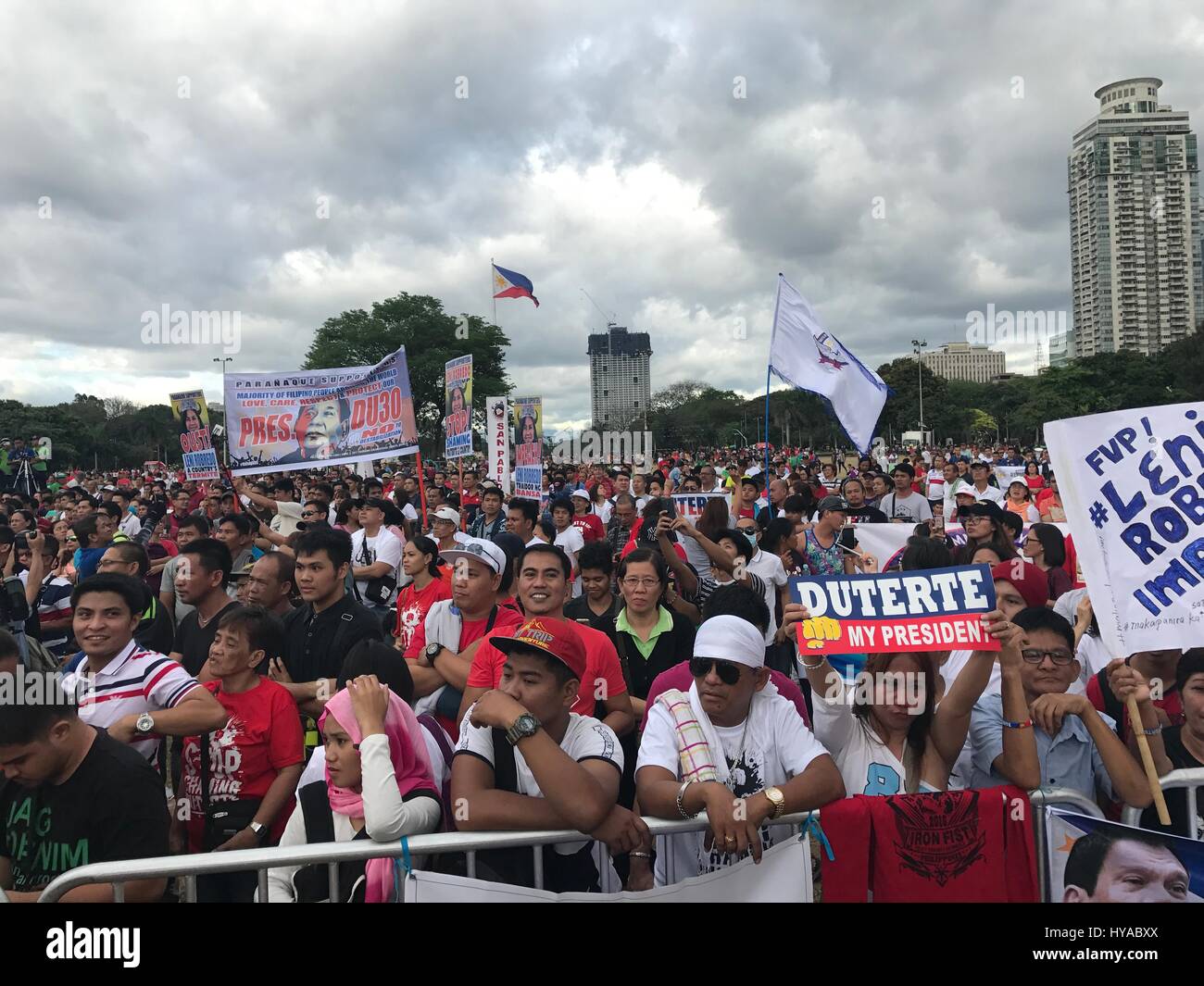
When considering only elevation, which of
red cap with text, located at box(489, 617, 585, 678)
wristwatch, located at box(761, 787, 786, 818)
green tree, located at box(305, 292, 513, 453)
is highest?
green tree, located at box(305, 292, 513, 453)

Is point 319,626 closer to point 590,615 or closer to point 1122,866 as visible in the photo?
point 590,615

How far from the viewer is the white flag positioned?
8273 mm

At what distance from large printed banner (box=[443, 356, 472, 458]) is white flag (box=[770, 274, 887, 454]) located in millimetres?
4521

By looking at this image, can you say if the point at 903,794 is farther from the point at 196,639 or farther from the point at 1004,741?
the point at 196,639

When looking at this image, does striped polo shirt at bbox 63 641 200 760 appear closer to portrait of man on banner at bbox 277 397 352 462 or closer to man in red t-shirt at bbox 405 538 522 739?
man in red t-shirt at bbox 405 538 522 739

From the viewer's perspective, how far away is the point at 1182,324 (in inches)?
3720

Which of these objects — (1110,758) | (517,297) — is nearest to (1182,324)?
(517,297)

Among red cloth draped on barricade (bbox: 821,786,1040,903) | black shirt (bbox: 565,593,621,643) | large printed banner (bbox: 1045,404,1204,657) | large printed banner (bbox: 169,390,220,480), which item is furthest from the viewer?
large printed banner (bbox: 169,390,220,480)

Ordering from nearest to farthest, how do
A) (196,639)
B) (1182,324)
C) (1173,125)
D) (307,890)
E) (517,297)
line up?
(307,890) < (196,639) < (517,297) < (1173,125) < (1182,324)

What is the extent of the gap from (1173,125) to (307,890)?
370ft

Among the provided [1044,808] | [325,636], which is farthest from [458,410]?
[1044,808]

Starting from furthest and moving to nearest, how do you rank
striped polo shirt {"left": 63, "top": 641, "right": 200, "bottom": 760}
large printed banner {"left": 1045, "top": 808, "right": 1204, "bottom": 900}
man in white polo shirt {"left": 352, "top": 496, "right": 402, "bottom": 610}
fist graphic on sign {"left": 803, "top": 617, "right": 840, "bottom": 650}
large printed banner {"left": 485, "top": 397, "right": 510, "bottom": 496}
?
large printed banner {"left": 485, "top": 397, "right": 510, "bottom": 496}, man in white polo shirt {"left": 352, "top": 496, "right": 402, "bottom": 610}, striped polo shirt {"left": 63, "top": 641, "right": 200, "bottom": 760}, fist graphic on sign {"left": 803, "top": 617, "right": 840, "bottom": 650}, large printed banner {"left": 1045, "top": 808, "right": 1204, "bottom": 900}

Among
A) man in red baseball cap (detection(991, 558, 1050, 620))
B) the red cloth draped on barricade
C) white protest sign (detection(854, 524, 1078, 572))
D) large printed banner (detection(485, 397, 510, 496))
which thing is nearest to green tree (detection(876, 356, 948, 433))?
large printed banner (detection(485, 397, 510, 496))
